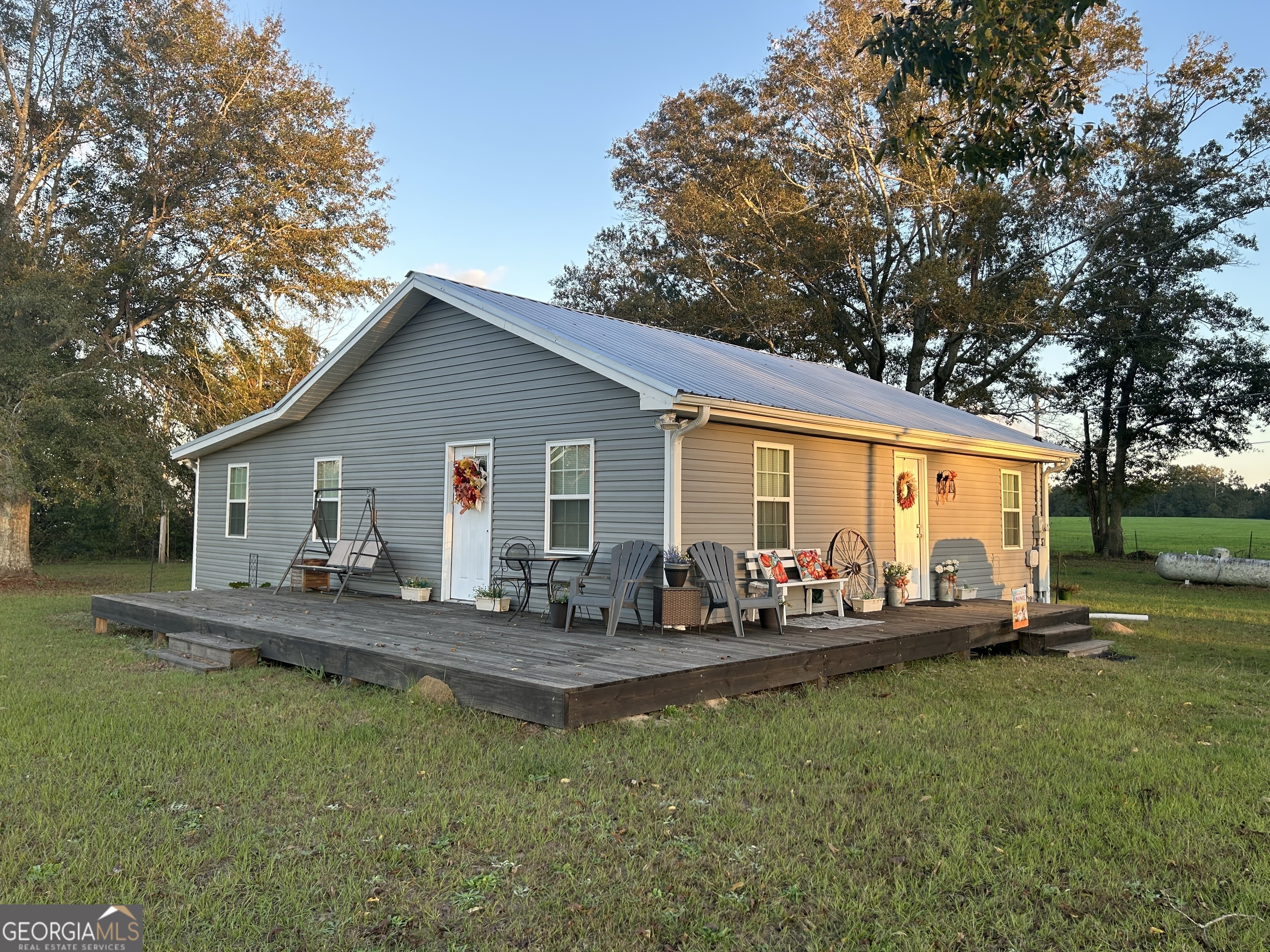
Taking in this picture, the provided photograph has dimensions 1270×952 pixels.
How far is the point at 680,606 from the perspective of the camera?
802cm

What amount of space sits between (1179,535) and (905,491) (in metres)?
28.2

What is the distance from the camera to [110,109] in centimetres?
1825

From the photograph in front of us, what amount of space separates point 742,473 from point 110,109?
16.7 metres

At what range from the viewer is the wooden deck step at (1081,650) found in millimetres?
9492

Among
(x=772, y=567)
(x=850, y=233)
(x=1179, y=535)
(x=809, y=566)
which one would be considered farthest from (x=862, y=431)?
(x=1179, y=535)

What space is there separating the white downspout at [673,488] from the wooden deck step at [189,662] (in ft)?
13.2

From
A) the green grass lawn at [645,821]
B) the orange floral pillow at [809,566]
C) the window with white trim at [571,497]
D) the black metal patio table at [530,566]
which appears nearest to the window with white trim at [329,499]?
the black metal patio table at [530,566]

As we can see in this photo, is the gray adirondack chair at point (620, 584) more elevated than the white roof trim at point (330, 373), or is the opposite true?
the white roof trim at point (330, 373)

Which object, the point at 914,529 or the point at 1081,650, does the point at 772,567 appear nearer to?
the point at 914,529

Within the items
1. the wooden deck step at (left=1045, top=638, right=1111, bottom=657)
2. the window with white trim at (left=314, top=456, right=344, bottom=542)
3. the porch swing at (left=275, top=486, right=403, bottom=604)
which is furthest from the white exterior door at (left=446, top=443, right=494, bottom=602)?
the wooden deck step at (left=1045, top=638, right=1111, bottom=657)

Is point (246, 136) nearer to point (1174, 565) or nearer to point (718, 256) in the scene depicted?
point (718, 256)

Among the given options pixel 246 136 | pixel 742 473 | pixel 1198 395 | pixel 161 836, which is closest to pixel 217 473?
pixel 246 136

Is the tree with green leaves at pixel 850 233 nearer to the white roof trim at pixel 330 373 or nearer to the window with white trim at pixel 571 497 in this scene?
the white roof trim at pixel 330 373

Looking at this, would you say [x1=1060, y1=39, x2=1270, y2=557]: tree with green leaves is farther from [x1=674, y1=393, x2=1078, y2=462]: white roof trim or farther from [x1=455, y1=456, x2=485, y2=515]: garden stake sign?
[x1=455, y1=456, x2=485, y2=515]: garden stake sign
